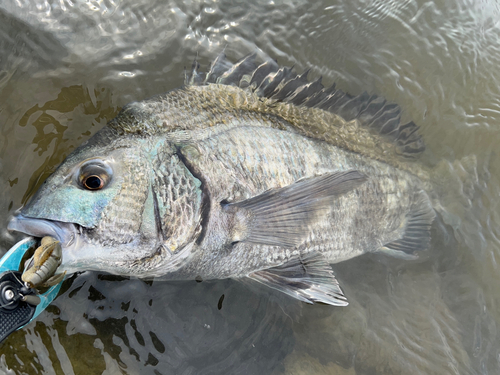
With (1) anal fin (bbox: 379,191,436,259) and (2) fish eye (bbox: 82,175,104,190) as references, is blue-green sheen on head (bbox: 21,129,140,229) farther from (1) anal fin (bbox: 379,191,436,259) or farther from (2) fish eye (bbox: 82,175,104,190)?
(1) anal fin (bbox: 379,191,436,259)

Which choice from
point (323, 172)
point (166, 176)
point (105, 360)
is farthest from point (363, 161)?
point (105, 360)

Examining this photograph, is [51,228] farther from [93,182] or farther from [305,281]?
[305,281]

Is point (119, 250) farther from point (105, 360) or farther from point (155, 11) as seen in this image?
point (155, 11)

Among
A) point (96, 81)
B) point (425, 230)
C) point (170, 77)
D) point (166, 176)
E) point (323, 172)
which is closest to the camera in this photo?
point (166, 176)

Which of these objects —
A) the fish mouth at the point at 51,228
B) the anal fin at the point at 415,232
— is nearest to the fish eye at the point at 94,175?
the fish mouth at the point at 51,228

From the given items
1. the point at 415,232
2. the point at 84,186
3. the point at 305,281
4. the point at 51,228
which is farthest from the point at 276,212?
the point at 415,232

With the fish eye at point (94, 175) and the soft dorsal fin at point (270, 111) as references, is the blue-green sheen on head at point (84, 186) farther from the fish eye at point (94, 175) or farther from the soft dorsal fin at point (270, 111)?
the soft dorsal fin at point (270, 111)

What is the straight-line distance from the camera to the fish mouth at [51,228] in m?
1.61

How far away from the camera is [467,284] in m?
3.15

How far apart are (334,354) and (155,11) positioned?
303 cm

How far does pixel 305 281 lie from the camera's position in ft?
7.52

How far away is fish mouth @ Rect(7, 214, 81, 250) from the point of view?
161 centimetres

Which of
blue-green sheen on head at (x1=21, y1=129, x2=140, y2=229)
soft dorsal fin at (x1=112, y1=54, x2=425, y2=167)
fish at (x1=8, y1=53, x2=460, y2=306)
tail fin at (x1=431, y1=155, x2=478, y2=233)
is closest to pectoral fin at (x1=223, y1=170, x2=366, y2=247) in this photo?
fish at (x1=8, y1=53, x2=460, y2=306)

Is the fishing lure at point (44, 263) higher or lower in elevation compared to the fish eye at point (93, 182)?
lower
